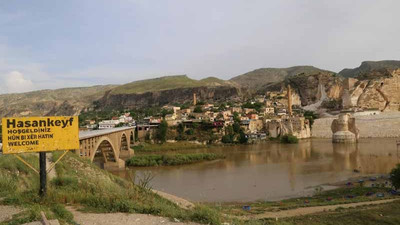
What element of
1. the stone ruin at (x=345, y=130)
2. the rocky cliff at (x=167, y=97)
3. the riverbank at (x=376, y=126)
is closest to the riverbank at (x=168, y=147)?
the stone ruin at (x=345, y=130)

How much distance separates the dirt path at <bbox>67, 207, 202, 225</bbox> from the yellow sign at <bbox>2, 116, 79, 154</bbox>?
1.70 meters

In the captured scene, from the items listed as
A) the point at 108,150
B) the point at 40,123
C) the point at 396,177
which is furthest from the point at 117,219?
the point at 108,150

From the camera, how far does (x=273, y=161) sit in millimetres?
34375

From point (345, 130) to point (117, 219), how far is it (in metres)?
51.4

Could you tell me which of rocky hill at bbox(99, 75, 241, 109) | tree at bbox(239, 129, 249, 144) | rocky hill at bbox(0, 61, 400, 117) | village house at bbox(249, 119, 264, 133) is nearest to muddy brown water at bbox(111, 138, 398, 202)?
tree at bbox(239, 129, 249, 144)

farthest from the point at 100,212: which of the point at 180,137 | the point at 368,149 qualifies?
the point at 180,137

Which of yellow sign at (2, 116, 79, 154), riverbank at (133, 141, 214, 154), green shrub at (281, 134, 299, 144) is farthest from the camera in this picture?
green shrub at (281, 134, 299, 144)

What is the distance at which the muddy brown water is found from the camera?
2080cm

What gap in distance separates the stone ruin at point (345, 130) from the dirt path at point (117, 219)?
48655mm

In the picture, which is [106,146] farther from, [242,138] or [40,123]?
[242,138]

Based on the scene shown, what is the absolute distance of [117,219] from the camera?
5.69 meters

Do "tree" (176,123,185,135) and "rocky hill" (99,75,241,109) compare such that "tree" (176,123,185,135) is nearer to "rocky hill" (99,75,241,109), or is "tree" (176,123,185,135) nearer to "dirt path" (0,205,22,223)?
"dirt path" (0,205,22,223)

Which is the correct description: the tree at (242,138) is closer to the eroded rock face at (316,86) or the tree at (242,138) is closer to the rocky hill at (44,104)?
the eroded rock face at (316,86)

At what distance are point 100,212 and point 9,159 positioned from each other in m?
6.01
